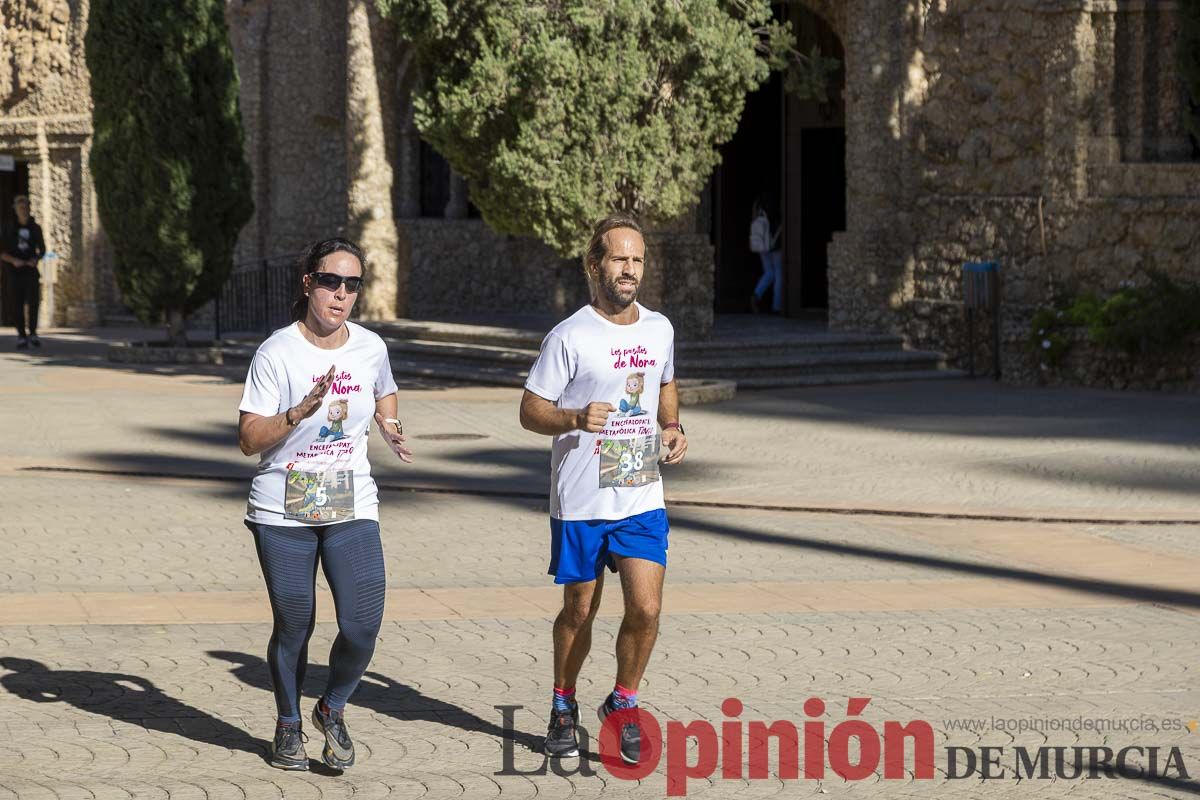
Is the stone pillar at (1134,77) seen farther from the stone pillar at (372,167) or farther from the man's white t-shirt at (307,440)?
the man's white t-shirt at (307,440)

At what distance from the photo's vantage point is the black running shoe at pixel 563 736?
20.8ft

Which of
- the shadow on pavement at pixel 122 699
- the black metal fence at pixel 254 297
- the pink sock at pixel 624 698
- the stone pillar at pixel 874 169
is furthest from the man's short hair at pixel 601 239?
the black metal fence at pixel 254 297

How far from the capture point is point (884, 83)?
876 inches

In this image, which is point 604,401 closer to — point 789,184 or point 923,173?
point 923,173

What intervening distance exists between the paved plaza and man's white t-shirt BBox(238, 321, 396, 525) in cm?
89

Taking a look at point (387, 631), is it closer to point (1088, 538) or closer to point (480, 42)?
point (1088, 538)

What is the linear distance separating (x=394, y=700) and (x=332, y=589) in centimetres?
115

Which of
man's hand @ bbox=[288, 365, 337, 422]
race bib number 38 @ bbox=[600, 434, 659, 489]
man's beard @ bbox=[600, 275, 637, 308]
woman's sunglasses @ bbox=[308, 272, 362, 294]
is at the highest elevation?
woman's sunglasses @ bbox=[308, 272, 362, 294]

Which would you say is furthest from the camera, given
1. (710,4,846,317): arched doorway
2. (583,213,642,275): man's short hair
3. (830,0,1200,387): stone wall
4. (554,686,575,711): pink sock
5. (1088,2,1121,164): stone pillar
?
(710,4,846,317): arched doorway

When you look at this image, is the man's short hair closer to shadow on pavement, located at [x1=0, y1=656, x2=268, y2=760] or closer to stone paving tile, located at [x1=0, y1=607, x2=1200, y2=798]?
stone paving tile, located at [x1=0, y1=607, x2=1200, y2=798]

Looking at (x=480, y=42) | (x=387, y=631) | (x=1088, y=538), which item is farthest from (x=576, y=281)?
(x=387, y=631)

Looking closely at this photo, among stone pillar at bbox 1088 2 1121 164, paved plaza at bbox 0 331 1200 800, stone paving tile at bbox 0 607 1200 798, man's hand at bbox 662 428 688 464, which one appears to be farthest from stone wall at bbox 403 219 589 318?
man's hand at bbox 662 428 688 464

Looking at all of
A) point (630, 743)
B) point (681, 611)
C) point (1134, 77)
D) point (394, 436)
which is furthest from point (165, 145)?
point (630, 743)

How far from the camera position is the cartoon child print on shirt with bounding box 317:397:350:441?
20.0 ft
